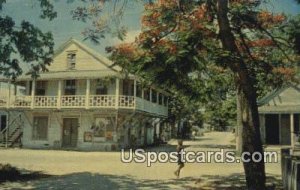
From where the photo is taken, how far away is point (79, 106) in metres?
34.1

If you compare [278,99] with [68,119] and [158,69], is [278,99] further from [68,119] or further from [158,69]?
[158,69]

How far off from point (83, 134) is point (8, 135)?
8841 mm

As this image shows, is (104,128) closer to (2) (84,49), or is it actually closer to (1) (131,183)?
(2) (84,49)

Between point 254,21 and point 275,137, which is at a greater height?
point 254,21

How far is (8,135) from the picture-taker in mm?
40094

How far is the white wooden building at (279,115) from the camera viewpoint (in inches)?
1486

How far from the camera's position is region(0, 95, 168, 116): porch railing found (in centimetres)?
3325

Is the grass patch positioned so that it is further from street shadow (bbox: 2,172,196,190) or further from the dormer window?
the dormer window

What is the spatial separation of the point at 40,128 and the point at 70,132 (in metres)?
2.97

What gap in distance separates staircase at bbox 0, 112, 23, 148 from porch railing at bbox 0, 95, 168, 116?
2.92m

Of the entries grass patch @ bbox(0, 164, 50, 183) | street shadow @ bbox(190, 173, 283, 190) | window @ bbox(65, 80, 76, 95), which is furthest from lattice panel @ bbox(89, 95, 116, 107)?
street shadow @ bbox(190, 173, 283, 190)

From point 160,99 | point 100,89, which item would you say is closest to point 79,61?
point 100,89

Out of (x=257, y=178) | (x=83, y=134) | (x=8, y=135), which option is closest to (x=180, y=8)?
(x=257, y=178)

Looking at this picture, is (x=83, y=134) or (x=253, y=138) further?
(x=83, y=134)
